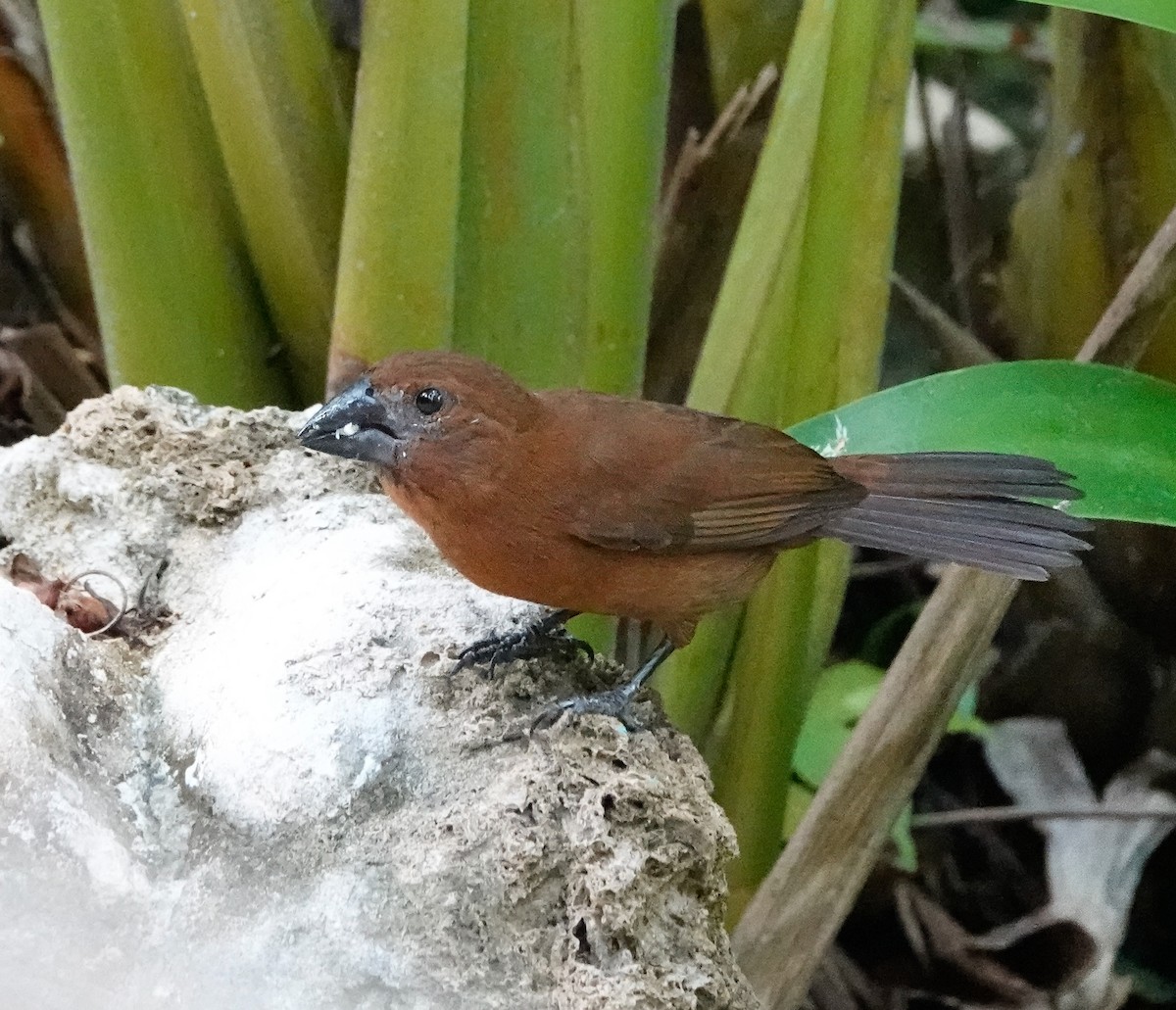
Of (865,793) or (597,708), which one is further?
(865,793)

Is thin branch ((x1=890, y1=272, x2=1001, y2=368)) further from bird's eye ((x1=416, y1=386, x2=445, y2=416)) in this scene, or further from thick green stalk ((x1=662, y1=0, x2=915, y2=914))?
bird's eye ((x1=416, y1=386, x2=445, y2=416))

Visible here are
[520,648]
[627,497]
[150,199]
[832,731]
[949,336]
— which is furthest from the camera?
[949,336]

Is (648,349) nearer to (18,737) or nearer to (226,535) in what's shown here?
(226,535)

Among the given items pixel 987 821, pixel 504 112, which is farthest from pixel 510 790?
pixel 987 821

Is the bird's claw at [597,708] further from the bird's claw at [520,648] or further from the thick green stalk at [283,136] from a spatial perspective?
the thick green stalk at [283,136]

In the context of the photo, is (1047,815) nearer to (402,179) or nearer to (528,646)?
(528,646)

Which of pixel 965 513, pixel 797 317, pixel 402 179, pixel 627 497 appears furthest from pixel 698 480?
pixel 402 179

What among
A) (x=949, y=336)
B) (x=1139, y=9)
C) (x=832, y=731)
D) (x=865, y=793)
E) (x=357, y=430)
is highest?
(x=1139, y=9)
